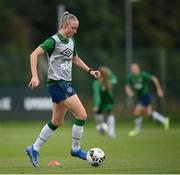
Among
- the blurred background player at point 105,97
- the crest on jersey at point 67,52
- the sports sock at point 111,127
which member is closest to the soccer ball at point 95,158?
the crest on jersey at point 67,52

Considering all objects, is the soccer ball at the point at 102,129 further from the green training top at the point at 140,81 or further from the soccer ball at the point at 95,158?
the soccer ball at the point at 95,158

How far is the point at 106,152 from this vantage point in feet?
62.7

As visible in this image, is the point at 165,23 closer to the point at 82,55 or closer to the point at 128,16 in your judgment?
the point at 128,16

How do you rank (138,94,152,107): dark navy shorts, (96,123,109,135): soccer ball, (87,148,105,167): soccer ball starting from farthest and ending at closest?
(138,94,152,107): dark navy shorts → (96,123,109,135): soccer ball → (87,148,105,167): soccer ball

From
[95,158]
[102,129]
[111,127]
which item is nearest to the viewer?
[95,158]

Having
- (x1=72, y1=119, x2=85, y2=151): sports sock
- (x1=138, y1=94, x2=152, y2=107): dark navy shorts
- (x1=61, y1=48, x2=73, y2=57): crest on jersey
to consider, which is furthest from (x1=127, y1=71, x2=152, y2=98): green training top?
(x1=61, y1=48, x2=73, y2=57): crest on jersey

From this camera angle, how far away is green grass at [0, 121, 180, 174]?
14.8 meters

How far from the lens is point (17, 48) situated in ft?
167

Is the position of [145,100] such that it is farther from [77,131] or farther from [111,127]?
[77,131]

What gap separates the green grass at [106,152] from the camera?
14.8 metres

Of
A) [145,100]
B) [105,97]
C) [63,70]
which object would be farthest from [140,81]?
[63,70]

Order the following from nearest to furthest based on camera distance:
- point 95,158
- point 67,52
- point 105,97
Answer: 1. point 95,158
2. point 67,52
3. point 105,97

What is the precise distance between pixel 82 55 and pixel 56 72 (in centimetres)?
2164

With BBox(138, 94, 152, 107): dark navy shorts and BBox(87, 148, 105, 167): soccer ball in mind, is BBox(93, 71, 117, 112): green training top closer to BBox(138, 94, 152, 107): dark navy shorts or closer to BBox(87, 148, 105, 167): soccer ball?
BBox(138, 94, 152, 107): dark navy shorts
